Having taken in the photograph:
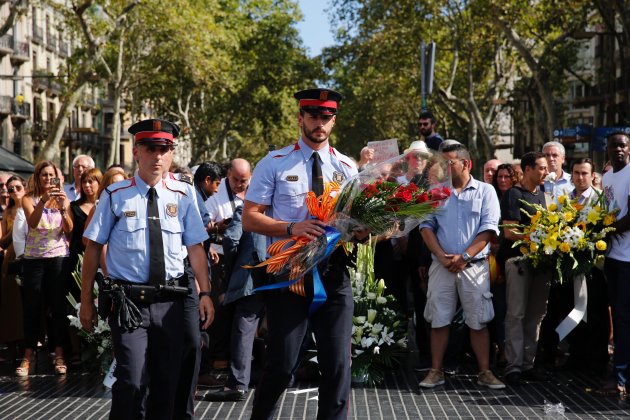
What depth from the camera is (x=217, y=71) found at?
38688 millimetres

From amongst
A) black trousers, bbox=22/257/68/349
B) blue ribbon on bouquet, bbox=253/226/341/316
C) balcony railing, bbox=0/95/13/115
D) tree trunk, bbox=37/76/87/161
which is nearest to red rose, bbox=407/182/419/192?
blue ribbon on bouquet, bbox=253/226/341/316

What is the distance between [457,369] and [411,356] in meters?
1.04

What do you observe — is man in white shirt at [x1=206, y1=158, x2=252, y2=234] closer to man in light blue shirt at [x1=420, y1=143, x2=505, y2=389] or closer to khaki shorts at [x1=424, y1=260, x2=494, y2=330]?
man in light blue shirt at [x1=420, y1=143, x2=505, y2=389]

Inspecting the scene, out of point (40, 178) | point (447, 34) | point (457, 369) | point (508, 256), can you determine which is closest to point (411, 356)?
point (457, 369)

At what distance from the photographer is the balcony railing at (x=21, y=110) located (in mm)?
61594

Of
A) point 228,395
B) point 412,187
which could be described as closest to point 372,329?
point 228,395

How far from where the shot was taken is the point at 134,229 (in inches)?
244

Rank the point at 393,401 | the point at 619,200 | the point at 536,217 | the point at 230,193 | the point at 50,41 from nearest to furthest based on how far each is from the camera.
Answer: the point at 393,401
the point at 619,200
the point at 536,217
the point at 230,193
the point at 50,41

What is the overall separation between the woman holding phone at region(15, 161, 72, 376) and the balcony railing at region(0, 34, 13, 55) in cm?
5006

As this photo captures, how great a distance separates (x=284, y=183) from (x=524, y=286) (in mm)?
4017

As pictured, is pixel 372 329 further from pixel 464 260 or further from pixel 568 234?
pixel 568 234

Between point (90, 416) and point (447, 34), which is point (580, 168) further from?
point (447, 34)

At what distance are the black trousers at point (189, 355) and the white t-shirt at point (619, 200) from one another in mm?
3831

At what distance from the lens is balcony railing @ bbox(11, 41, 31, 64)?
60.2 m
